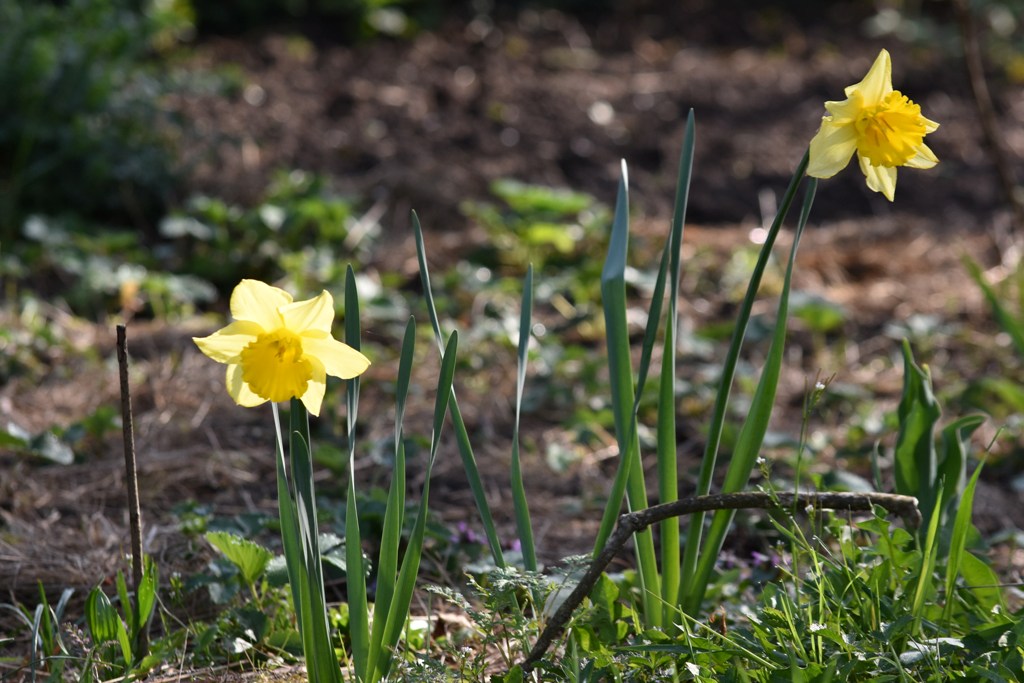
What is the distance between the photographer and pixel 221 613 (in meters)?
1.71

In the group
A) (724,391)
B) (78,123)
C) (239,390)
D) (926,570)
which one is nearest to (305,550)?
(239,390)

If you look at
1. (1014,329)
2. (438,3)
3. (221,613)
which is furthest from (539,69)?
(221,613)

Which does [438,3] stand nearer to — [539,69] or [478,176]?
[539,69]

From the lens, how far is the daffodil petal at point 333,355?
1264 millimetres

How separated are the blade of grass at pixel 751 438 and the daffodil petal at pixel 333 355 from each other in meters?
0.59

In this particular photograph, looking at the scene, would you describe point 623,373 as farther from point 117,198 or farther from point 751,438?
point 117,198

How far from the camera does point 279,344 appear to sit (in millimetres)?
1255

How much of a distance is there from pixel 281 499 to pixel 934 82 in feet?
18.0

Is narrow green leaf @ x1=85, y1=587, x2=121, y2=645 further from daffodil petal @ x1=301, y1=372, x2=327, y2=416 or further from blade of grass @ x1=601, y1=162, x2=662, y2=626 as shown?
blade of grass @ x1=601, y1=162, x2=662, y2=626

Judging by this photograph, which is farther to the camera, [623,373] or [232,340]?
[623,373]

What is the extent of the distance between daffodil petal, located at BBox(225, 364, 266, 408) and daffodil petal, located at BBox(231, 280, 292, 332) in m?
0.07

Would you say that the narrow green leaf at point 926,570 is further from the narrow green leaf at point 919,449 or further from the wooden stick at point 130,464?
the wooden stick at point 130,464

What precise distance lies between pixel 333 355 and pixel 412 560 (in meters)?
0.29

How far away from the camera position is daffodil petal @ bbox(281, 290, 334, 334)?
1.26 metres
